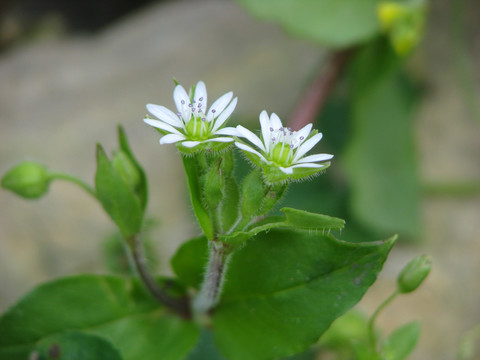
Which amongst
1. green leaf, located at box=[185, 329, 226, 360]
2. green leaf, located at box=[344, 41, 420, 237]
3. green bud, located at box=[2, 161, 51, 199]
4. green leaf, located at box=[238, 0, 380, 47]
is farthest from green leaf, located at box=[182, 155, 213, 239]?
green leaf, located at box=[344, 41, 420, 237]

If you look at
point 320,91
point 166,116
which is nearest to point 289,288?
point 166,116

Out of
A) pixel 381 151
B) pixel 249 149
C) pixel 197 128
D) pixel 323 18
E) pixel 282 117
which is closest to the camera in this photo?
pixel 249 149

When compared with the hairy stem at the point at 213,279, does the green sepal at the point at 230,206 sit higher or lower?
higher

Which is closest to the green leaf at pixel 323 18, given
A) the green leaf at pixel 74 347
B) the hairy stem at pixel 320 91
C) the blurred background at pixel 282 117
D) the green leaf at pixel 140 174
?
the blurred background at pixel 282 117

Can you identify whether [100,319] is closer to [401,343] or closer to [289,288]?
[289,288]

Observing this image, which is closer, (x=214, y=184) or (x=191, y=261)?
(x=214, y=184)

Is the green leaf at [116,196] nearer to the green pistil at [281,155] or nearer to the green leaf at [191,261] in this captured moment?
the green leaf at [191,261]
